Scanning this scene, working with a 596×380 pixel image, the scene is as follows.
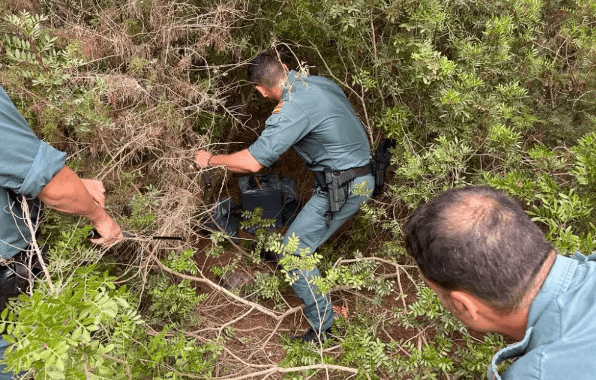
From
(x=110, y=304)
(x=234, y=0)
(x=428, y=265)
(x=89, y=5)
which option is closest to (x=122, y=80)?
(x=89, y=5)

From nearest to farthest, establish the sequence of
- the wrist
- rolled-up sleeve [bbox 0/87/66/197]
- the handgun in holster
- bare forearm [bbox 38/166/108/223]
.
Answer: rolled-up sleeve [bbox 0/87/66/197], bare forearm [bbox 38/166/108/223], the wrist, the handgun in holster

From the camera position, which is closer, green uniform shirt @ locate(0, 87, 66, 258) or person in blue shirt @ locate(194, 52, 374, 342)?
green uniform shirt @ locate(0, 87, 66, 258)

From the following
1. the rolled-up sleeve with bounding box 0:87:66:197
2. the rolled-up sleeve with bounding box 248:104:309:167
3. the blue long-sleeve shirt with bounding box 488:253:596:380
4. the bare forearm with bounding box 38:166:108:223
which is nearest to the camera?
the blue long-sleeve shirt with bounding box 488:253:596:380

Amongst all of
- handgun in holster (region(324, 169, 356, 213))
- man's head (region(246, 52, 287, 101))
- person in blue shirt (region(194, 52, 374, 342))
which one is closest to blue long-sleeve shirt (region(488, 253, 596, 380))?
person in blue shirt (region(194, 52, 374, 342))

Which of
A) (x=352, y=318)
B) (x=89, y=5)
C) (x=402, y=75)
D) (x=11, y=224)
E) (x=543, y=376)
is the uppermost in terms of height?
(x=89, y=5)

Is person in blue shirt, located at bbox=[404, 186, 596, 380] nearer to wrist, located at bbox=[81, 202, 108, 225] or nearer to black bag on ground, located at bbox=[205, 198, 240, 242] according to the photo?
wrist, located at bbox=[81, 202, 108, 225]

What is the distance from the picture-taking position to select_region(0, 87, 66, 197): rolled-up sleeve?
1652mm

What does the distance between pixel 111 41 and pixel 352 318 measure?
2.61 metres

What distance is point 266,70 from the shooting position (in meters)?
2.97

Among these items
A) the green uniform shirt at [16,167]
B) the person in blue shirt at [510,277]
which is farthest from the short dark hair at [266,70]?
the person in blue shirt at [510,277]

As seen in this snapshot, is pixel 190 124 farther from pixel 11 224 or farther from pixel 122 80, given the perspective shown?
pixel 11 224

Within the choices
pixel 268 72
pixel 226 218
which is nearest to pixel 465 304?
pixel 268 72

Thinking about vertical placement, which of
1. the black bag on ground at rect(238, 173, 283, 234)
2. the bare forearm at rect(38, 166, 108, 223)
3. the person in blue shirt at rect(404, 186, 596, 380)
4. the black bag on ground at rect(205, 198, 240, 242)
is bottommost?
the black bag on ground at rect(205, 198, 240, 242)

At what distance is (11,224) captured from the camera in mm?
1928
